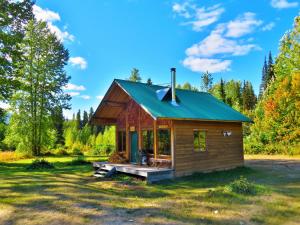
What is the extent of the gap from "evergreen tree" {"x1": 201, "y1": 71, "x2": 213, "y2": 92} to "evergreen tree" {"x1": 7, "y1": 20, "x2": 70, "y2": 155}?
28862 millimetres

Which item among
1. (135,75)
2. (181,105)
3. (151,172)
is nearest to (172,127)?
(181,105)

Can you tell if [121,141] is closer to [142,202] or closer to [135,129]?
[135,129]

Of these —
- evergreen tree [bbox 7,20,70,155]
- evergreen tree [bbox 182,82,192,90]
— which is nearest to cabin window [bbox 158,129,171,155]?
evergreen tree [bbox 7,20,70,155]

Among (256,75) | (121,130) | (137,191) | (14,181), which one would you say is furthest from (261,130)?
(256,75)

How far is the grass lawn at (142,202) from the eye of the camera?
25.9ft

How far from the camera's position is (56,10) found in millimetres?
23359

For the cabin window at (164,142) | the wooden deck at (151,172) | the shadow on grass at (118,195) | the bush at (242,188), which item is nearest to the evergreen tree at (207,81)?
the shadow on grass at (118,195)

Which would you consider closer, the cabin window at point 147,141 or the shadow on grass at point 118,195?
the shadow on grass at point 118,195

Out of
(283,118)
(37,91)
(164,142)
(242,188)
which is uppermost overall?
(37,91)

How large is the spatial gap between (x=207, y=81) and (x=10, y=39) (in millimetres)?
39299

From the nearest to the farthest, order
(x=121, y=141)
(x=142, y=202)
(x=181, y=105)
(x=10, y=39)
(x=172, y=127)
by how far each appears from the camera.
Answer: (x=142, y=202)
(x=172, y=127)
(x=181, y=105)
(x=121, y=141)
(x=10, y=39)

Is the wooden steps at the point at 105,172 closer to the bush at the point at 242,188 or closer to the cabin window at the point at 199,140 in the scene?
the cabin window at the point at 199,140

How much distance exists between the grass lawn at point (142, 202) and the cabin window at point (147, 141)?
2537mm

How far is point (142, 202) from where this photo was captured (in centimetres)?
980
